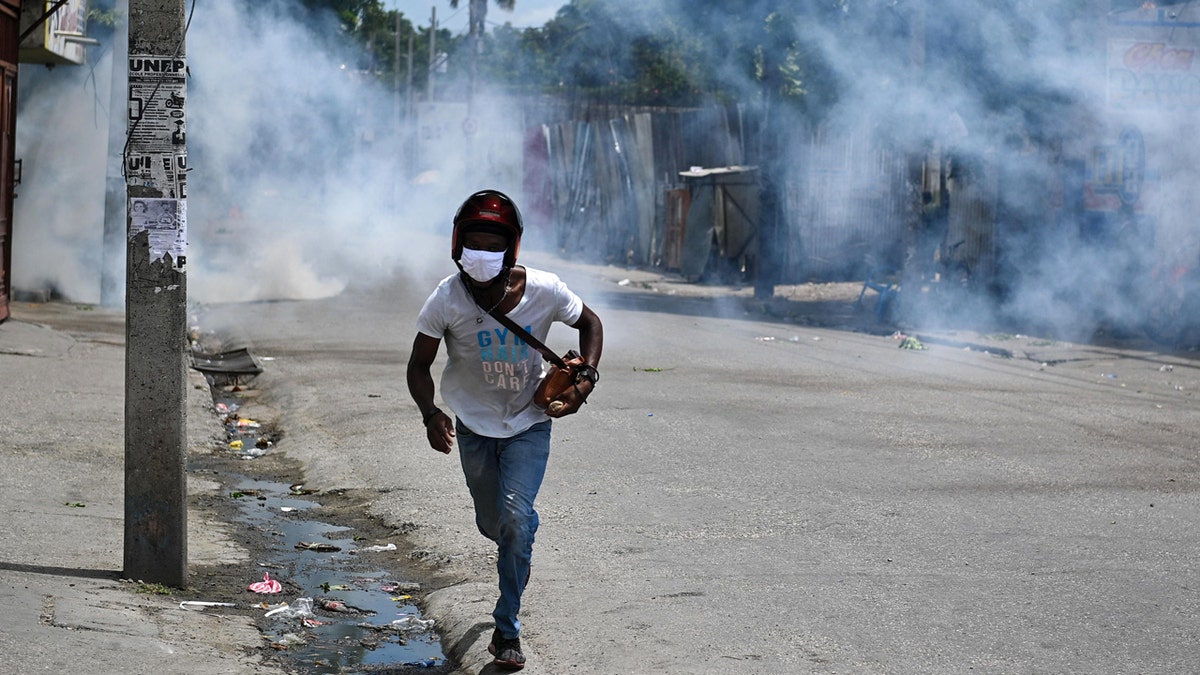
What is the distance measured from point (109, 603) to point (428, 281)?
16.9 m

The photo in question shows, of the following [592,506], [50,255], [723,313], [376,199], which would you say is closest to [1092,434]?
[592,506]

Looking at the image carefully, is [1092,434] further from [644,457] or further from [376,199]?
[376,199]

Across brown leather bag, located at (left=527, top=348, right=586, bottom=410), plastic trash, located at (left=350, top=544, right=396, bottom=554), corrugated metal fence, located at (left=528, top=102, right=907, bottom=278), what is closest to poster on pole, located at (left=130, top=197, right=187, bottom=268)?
brown leather bag, located at (left=527, top=348, right=586, bottom=410)

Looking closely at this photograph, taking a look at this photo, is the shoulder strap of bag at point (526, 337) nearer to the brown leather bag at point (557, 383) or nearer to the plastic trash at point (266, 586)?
the brown leather bag at point (557, 383)

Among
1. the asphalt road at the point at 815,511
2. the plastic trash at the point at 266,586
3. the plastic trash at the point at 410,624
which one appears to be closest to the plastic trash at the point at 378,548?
the asphalt road at the point at 815,511

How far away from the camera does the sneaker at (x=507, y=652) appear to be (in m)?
4.02

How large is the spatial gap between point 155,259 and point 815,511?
10.7ft

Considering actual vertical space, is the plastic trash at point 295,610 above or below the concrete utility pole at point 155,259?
below

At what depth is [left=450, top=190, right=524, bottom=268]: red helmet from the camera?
13.2ft

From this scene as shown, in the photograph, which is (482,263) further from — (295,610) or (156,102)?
(295,610)

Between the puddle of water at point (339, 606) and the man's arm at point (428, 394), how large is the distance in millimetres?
762

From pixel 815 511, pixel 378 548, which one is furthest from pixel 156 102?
pixel 815 511

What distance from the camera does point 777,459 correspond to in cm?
764

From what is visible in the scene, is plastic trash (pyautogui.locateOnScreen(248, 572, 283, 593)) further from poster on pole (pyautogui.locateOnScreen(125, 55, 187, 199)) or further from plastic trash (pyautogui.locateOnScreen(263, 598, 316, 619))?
poster on pole (pyautogui.locateOnScreen(125, 55, 187, 199))
